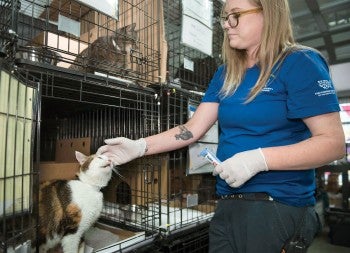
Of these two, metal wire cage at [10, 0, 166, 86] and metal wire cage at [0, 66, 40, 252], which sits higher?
metal wire cage at [10, 0, 166, 86]

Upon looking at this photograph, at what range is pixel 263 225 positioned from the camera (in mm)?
816

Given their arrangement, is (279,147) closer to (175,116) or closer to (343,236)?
(175,116)

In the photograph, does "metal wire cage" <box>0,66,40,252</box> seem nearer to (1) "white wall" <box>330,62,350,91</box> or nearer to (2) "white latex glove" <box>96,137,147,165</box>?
(2) "white latex glove" <box>96,137,147,165</box>

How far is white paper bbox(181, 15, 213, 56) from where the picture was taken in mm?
1514

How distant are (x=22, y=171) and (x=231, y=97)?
0.72 meters

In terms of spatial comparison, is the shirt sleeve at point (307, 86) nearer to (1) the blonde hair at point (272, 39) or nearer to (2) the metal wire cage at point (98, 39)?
(1) the blonde hair at point (272, 39)

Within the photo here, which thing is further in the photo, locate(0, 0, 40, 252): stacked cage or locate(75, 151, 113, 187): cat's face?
locate(75, 151, 113, 187): cat's face

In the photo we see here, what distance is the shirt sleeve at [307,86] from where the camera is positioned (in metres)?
0.75

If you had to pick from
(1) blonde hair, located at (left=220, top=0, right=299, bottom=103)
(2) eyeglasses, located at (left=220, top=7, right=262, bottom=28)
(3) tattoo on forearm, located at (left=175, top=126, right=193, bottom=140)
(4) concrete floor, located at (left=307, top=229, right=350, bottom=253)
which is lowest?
(4) concrete floor, located at (left=307, top=229, right=350, bottom=253)

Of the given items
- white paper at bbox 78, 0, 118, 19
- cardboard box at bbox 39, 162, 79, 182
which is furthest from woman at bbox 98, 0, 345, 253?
cardboard box at bbox 39, 162, 79, 182

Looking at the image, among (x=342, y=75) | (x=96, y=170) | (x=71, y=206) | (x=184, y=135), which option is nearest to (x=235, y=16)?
(x=184, y=135)

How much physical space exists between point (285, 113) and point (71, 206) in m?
0.96

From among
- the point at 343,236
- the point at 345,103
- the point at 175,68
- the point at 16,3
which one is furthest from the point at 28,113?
the point at 345,103

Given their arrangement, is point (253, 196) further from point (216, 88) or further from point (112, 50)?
point (112, 50)
